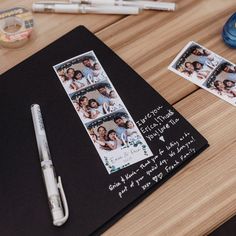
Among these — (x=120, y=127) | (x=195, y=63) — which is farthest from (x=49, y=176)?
(x=195, y=63)

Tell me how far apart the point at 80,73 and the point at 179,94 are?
0.78 ft

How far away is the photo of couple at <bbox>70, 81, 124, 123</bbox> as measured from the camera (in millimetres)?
862

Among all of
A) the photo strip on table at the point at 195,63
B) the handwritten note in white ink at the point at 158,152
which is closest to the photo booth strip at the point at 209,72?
the photo strip on table at the point at 195,63

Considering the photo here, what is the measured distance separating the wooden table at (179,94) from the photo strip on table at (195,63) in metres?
0.02

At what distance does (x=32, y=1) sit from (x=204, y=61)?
508 mm

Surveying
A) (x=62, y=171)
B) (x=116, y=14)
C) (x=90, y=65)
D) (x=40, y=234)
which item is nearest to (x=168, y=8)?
(x=116, y=14)

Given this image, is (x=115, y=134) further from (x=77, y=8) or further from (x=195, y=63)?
(x=77, y=8)

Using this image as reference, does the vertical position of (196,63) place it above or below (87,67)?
below

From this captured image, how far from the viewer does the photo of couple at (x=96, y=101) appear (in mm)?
862

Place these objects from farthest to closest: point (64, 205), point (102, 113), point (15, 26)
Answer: point (15, 26)
point (102, 113)
point (64, 205)

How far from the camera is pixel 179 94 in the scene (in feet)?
2.92

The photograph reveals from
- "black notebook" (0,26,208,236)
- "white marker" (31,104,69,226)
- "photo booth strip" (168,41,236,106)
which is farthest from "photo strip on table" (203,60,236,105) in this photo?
"white marker" (31,104,69,226)

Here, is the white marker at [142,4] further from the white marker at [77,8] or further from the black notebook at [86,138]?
the black notebook at [86,138]

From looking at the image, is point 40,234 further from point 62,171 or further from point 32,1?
point 32,1
